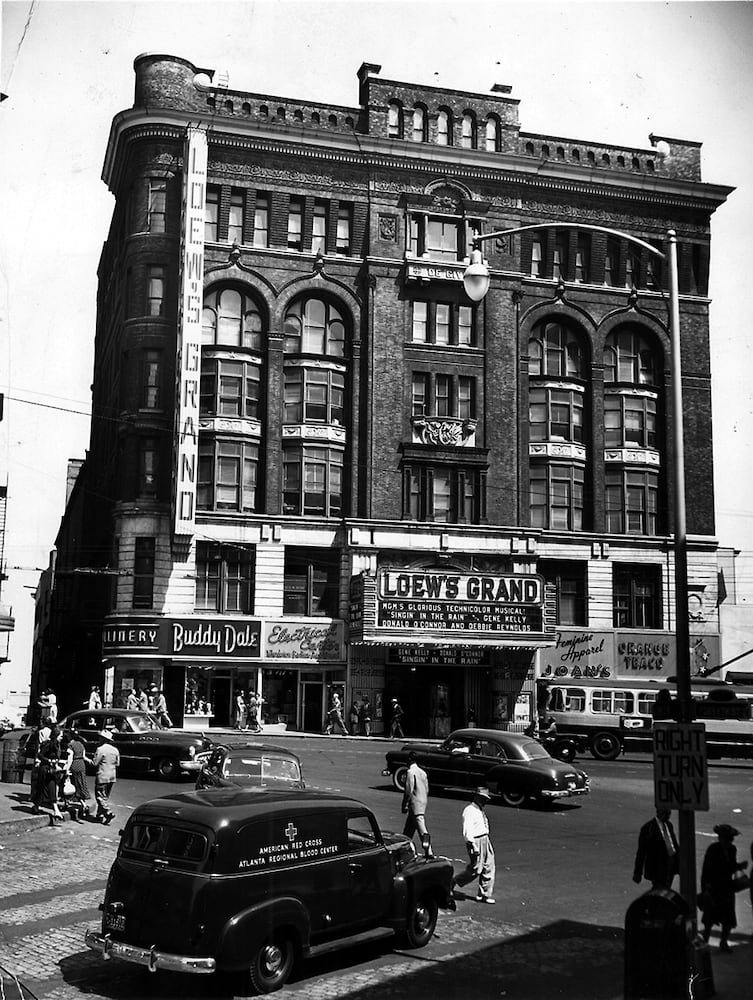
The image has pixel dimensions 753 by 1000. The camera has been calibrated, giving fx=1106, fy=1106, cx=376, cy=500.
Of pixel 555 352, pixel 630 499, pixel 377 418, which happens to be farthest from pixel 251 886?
pixel 630 499

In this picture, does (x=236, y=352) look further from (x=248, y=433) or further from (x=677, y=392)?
(x=677, y=392)

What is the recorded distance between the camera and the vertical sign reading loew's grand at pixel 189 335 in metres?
46.4

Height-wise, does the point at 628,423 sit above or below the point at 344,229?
below

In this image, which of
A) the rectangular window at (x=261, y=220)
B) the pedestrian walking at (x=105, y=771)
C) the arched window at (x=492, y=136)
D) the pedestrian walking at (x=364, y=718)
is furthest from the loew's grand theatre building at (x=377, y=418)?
the pedestrian walking at (x=105, y=771)

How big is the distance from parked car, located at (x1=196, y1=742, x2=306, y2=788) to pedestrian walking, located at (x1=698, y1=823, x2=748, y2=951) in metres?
10.4

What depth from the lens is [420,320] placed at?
51875 mm

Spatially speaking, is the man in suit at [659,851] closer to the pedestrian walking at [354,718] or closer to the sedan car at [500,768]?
the sedan car at [500,768]

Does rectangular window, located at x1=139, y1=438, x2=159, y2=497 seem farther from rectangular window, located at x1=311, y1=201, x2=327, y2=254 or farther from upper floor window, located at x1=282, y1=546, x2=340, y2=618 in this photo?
rectangular window, located at x1=311, y1=201, x2=327, y2=254

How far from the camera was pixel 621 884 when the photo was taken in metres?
15.2

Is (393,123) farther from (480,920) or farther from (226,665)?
(480,920)

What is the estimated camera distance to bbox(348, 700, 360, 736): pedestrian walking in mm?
46781

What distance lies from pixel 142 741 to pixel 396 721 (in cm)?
1758

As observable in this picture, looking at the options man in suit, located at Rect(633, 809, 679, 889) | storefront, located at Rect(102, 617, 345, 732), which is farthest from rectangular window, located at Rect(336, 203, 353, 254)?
man in suit, located at Rect(633, 809, 679, 889)

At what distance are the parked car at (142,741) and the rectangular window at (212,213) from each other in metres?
25.7
